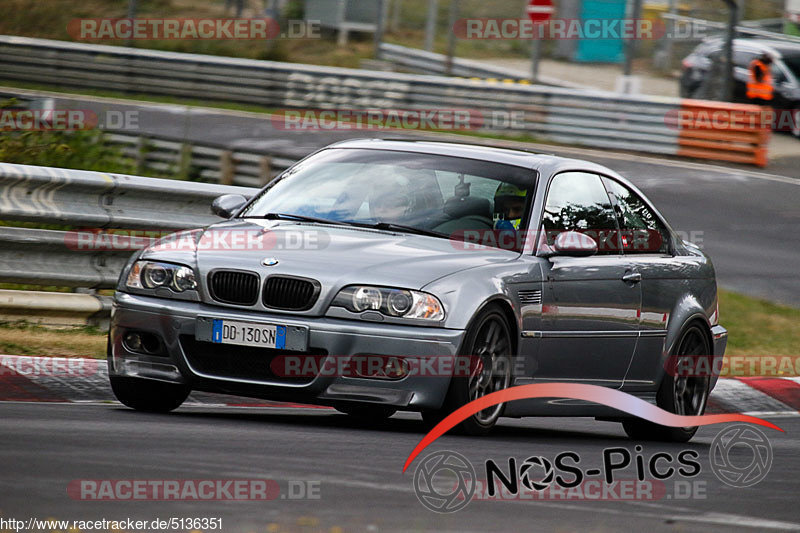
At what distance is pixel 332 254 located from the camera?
6.82 meters

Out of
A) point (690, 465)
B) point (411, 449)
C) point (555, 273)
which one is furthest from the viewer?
point (555, 273)

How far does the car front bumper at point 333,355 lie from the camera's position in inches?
257

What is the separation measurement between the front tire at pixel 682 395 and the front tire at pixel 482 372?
174 centimetres

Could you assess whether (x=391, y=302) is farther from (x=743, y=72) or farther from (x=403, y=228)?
(x=743, y=72)

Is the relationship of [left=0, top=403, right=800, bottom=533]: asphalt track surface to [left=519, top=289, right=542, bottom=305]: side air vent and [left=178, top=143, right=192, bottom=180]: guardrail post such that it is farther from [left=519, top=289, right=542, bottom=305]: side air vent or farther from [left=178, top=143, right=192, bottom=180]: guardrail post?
[left=178, top=143, right=192, bottom=180]: guardrail post

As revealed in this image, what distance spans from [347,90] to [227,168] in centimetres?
948

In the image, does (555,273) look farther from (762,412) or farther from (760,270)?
(760,270)

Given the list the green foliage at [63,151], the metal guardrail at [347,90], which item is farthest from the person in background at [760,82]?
the green foliage at [63,151]

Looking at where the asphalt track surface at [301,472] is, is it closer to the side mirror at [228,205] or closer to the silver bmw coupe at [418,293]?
the silver bmw coupe at [418,293]

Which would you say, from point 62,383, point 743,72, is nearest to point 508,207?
point 62,383

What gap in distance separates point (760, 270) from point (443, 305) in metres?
10.3

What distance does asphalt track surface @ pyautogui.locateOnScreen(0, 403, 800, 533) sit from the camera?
4566 millimetres

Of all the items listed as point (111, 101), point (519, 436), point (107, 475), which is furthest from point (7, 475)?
point (111, 101)

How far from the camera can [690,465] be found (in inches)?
277
